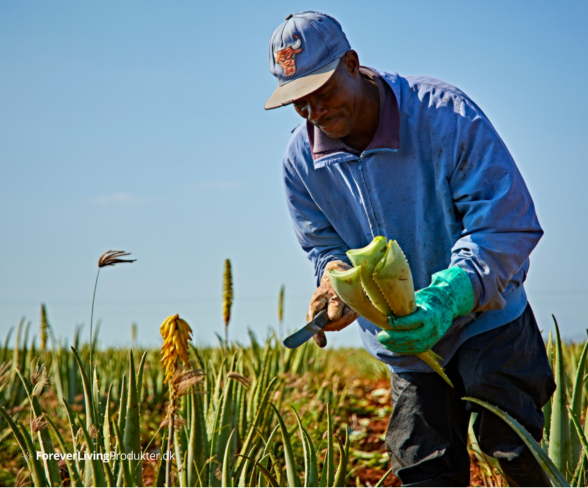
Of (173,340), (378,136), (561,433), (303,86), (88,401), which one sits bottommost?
(561,433)

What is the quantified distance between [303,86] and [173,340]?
2.81 ft

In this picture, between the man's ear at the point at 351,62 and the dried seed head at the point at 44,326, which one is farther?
the dried seed head at the point at 44,326

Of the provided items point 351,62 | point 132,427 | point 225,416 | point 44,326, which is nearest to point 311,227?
point 351,62

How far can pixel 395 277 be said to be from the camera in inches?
52.5

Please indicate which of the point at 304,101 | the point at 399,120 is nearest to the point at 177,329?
the point at 304,101

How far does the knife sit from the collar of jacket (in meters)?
0.57

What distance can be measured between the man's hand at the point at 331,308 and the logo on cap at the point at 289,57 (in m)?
0.63

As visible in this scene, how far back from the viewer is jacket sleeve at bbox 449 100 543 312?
168cm

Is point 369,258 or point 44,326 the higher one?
point 369,258

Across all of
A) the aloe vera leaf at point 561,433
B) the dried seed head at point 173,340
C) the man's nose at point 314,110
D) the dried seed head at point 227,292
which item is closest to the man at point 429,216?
the man's nose at point 314,110

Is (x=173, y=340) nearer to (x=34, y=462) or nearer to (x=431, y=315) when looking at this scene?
(x=34, y=462)

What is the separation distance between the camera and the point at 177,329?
1743 millimetres

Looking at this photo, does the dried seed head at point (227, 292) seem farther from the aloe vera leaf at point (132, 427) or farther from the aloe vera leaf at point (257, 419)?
the aloe vera leaf at point (132, 427)

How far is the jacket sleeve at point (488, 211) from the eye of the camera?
168cm
